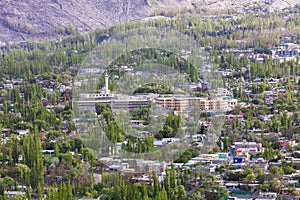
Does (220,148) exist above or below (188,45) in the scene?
below

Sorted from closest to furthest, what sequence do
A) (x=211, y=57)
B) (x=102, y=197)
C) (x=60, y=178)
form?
(x=102, y=197), (x=60, y=178), (x=211, y=57)

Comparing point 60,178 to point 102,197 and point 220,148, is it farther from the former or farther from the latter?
point 220,148

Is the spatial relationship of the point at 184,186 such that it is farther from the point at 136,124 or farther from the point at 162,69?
the point at 162,69

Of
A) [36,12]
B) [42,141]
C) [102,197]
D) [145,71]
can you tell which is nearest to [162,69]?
[145,71]

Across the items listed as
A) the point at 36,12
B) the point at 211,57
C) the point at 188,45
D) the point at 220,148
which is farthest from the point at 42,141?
the point at 36,12

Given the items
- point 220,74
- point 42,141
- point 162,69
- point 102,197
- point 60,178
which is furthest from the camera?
point 220,74

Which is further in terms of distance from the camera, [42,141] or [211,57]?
[211,57]
